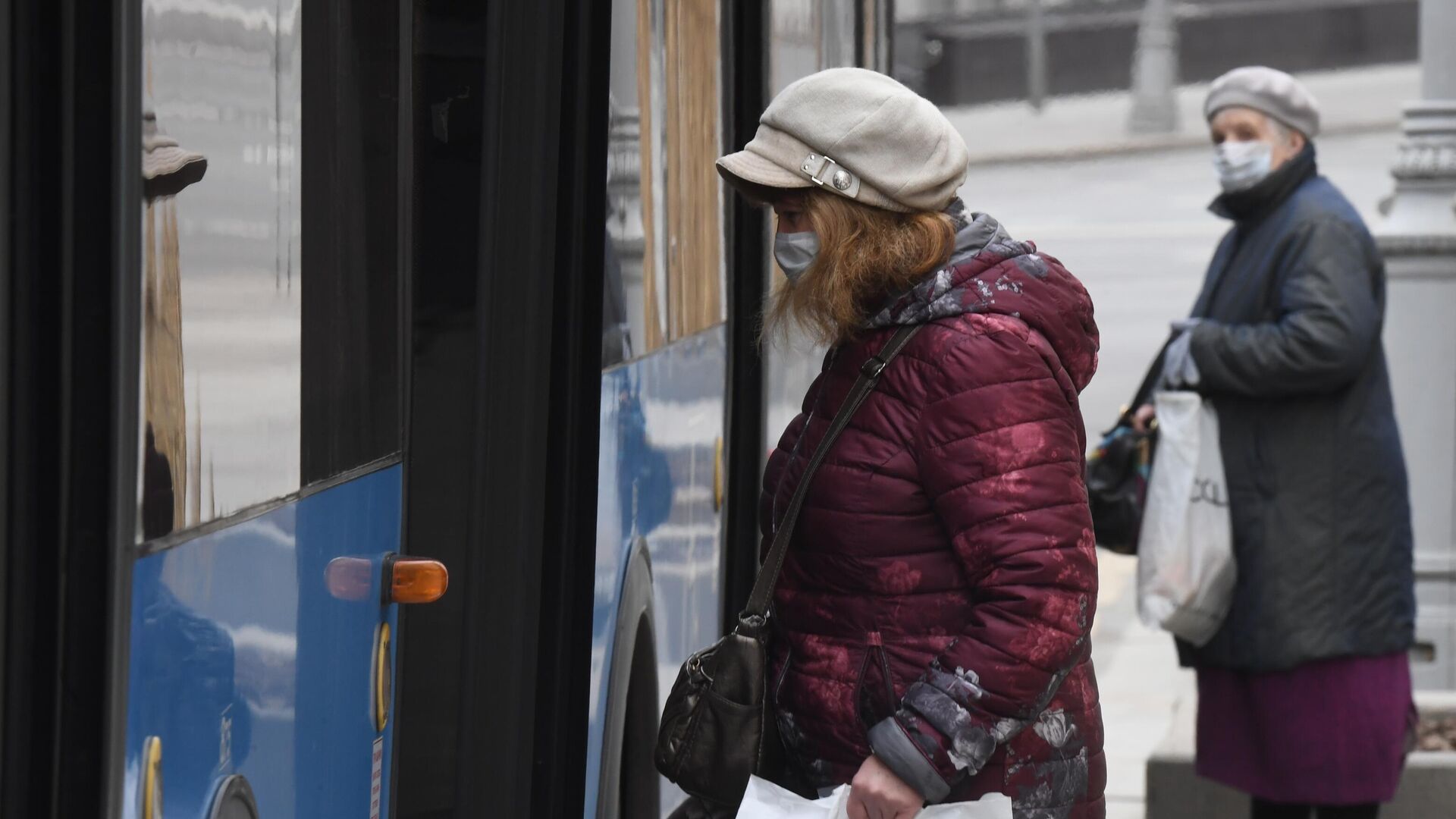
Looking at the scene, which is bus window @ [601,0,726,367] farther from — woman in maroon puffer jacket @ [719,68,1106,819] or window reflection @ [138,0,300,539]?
window reflection @ [138,0,300,539]

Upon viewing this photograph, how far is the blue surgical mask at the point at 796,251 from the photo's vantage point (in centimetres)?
241

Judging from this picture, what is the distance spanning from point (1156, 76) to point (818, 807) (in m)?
22.3

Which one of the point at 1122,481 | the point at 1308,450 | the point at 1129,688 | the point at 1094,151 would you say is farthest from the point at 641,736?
the point at 1094,151

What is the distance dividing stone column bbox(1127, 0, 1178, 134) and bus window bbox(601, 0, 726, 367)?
67.9 ft

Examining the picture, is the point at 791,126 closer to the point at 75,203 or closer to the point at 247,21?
the point at 247,21

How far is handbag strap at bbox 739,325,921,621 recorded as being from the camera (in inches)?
92.1

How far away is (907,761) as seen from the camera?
2.24m

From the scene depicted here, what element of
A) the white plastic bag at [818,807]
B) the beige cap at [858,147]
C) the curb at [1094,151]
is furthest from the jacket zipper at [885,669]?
the curb at [1094,151]

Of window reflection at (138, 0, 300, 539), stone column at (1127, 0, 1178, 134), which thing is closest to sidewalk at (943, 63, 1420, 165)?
stone column at (1127, 0, 1178, 134)

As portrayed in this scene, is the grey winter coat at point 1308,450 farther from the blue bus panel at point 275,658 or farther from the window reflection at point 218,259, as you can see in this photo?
the window reflection at point 218,259

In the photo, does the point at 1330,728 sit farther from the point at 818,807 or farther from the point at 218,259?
the point at 218,259

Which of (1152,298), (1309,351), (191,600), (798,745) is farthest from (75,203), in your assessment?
(1152,298)

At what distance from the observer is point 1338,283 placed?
171 inches

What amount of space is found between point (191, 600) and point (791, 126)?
0.97m
